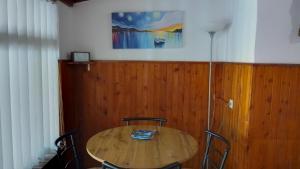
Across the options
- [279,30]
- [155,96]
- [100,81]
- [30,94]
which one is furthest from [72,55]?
[279,30]

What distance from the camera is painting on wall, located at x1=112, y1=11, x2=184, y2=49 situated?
2961 millimetres

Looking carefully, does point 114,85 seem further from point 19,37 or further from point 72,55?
point 19,37

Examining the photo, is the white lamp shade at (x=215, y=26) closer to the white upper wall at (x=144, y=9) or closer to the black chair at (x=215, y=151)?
the white upper wall at (x=144, y=9)

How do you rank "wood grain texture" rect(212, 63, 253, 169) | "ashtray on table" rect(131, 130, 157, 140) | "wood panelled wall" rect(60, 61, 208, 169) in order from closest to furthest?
"ashtray on table" rect(131, 130, 157, 140), "wood grain texture" rect(212, 63, 253, 169), "wood panelled wall" rect(60, 61, 208, 169)

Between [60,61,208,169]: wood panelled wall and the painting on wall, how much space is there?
10.2 inches

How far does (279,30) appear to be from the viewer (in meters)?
2.07

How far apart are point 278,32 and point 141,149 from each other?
158 cm

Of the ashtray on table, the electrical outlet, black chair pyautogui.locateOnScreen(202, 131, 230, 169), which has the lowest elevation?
black chair pyautogui.locateOnScreen(202, 131, 230, 169)

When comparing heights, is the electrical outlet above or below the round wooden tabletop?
above

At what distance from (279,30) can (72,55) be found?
2296 millimetres

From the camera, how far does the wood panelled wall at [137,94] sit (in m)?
3.02

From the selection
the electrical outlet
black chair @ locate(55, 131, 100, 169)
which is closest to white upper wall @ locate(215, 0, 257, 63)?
the electrical outlet

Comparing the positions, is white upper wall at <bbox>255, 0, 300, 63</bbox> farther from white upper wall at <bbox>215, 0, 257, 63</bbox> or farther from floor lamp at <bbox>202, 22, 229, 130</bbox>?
floor lamp at <bbox>202, 22, 229, 130</bbox>

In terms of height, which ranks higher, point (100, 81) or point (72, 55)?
point (72, 55)
